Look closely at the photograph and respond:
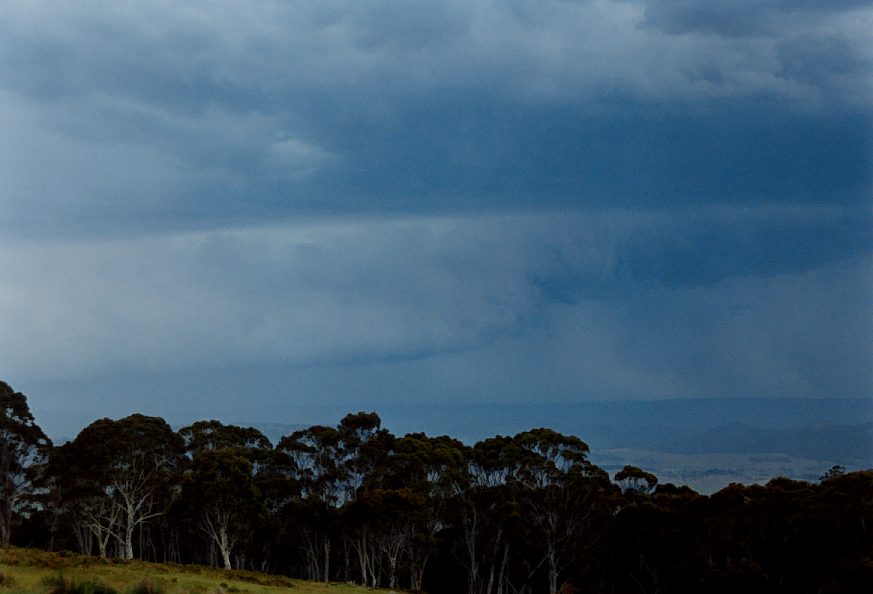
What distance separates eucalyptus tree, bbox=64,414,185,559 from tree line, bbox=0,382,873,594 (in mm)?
143

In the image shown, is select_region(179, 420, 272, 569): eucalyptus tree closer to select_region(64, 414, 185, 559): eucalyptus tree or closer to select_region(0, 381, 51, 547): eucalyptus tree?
select_region(64, 414, 185, 559): eucalyptus tree

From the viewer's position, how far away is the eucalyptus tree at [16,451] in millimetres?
74000

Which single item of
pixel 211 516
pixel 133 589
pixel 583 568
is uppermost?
pixel 133 589

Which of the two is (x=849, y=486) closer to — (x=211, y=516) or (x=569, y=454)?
(x=569, y=454)

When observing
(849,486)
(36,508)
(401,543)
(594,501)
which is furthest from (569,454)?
Answer: (36,508)

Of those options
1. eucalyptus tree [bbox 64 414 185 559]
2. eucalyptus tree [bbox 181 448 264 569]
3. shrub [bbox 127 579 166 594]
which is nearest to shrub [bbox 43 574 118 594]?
shrub [bbox 127 579 166 594]

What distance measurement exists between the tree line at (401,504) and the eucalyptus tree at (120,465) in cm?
14

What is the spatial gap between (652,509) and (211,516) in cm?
3488

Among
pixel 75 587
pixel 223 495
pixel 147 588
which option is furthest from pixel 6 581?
pixel 223 495

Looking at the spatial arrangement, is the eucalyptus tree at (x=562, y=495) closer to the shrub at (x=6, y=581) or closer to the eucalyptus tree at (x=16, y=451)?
the eucalyptus tree at (x=16, y=451)

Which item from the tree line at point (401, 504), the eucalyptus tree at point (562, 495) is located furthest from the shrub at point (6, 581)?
the eucalyptus tree at point (562, 495)

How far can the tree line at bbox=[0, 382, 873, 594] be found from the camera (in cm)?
6284

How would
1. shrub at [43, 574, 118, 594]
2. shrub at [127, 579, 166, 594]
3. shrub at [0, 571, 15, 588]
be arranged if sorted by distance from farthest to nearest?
shrub at [0, 571, 15, 588], shrub at [127, 579, 166, 594], shrub at [43, 574, 118, 594]

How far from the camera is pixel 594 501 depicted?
235 feet
